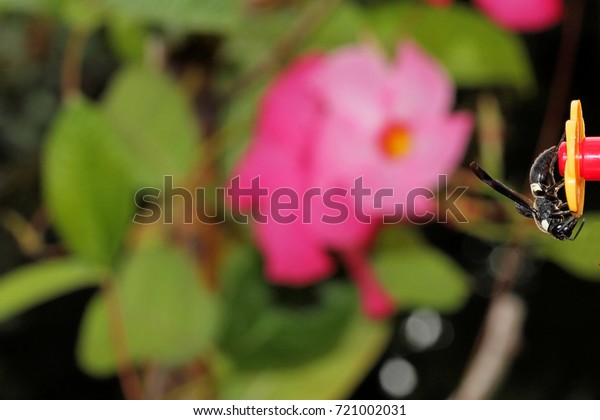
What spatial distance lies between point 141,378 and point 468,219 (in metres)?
0.20

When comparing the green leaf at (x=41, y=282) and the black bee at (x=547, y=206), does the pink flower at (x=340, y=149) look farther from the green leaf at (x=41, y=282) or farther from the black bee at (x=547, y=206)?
the black bee at (x=547, y=206)

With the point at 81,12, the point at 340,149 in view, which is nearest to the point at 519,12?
the point at 340,149

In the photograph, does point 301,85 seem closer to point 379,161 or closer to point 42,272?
point 379,161

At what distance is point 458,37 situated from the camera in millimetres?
376

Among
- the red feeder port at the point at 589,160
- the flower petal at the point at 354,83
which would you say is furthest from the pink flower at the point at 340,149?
the red feeder port at the point at 589,160

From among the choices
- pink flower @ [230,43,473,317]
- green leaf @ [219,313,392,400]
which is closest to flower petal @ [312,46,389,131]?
pink flower @ [230,43,473,317]

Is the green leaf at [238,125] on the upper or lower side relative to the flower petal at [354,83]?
lower

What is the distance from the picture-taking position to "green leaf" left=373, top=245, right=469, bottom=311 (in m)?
0.38

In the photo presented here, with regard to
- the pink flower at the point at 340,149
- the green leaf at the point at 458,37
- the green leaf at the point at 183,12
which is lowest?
the pink flower at the point at 340,149

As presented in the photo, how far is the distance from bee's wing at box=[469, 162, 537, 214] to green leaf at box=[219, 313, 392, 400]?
23 cm

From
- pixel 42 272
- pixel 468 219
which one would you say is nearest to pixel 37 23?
pixel 42 272

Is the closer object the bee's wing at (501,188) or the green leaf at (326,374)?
the bee's wing at (501,188)

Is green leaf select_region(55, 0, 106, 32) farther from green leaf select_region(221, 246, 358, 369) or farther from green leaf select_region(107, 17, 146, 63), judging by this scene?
green leaf select_region(221, 246, 358, 369)

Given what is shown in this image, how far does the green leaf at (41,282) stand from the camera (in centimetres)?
37
